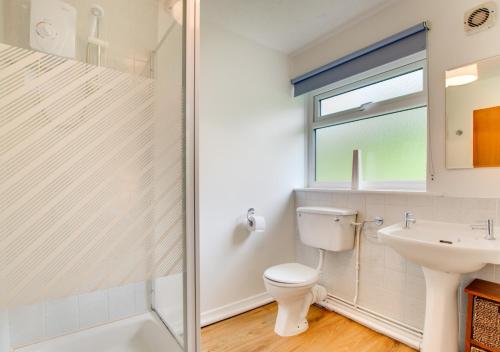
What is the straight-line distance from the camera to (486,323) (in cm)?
121

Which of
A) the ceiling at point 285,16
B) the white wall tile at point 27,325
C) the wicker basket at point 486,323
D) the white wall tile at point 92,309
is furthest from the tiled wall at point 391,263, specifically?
the white wall tile at point 27,325

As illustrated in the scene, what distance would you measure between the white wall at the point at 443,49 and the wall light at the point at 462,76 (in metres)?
0.03

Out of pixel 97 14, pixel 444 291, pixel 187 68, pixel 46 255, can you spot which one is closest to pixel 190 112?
pixel 187 68

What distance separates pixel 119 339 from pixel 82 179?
1101 millimetres

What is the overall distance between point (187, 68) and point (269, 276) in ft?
4.60

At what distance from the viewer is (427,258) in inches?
48.6

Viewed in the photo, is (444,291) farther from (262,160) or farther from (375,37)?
(375,37)

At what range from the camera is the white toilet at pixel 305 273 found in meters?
1.69

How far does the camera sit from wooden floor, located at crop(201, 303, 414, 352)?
5.25 ft

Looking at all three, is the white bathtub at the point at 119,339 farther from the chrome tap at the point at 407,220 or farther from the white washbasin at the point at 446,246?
the chrome tap at the point at 407,220

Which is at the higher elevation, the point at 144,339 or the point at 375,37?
the point at 375,37

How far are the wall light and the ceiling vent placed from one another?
0.20 metres

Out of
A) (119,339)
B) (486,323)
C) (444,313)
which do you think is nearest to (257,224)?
(119,339)

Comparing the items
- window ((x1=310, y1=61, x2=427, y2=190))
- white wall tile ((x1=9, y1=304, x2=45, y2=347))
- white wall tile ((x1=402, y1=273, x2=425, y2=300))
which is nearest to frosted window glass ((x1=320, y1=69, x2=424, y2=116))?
window ((x1=310, y1=61, x2=427, y2=190))
